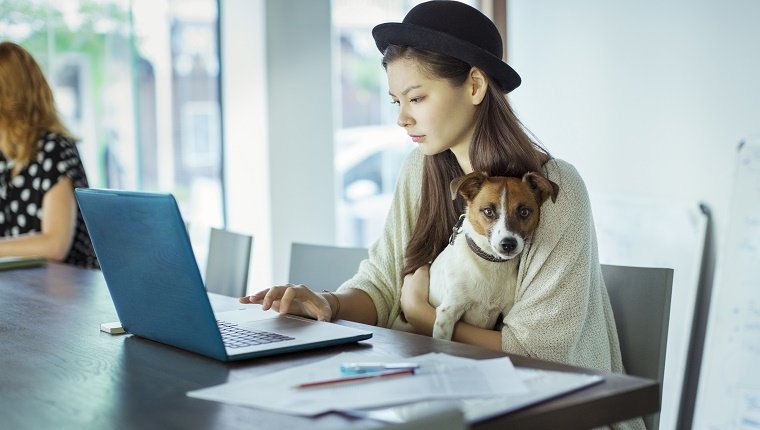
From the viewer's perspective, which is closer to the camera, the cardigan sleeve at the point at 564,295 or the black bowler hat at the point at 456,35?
the cardigan sleeve at the point at 564,295

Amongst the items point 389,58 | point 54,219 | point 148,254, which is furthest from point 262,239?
point 148,254

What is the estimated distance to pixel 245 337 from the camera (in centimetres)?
155

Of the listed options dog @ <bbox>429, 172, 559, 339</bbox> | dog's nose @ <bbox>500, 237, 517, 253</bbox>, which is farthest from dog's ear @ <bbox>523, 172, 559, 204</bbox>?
dog's nose @ <bbox>500, 237, 517, 253</bbox>

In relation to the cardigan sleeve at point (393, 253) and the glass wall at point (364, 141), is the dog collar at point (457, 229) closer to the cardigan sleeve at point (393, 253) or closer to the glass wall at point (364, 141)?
the cardigan sleeve at point (393, 253)

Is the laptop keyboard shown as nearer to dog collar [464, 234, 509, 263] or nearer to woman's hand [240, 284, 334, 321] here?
woman's hand [240, 284, 334, 321]

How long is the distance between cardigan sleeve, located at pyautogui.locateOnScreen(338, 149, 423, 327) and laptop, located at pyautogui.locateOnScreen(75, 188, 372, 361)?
15.9 inches

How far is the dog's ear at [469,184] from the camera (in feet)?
6.00

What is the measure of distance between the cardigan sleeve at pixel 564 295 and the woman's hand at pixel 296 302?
33cm

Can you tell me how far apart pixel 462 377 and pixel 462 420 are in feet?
1.22

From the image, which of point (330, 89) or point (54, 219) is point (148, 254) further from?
point (330, 89)

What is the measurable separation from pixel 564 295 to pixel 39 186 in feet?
6.23

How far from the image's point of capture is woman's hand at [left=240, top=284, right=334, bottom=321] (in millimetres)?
1779

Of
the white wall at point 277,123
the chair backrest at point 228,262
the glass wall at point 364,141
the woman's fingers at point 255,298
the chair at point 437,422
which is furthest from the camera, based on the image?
the glass wall at point 364,141

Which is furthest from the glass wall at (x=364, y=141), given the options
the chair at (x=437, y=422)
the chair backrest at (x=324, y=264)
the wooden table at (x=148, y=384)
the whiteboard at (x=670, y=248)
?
the chair at (x=437, y=422)
